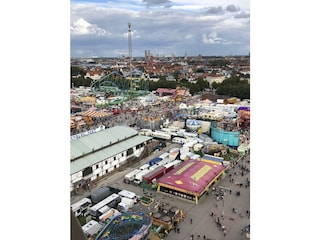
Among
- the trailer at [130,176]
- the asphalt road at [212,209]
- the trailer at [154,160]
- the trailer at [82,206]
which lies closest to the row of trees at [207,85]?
the trailer at [154,160]

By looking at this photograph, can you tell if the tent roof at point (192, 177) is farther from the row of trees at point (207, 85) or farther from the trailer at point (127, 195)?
the row of trees at point (207, 85)

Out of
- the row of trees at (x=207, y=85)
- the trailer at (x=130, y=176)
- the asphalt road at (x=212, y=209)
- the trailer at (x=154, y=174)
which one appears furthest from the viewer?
the row of trees at (x=207, y=85)

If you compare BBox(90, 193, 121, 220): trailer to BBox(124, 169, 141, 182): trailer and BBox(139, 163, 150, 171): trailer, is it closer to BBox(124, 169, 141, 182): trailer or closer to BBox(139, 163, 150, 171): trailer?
BBox(124, 169, 141, 182): trailer

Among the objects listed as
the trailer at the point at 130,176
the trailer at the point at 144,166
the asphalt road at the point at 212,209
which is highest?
the trailer at the point at 144,166

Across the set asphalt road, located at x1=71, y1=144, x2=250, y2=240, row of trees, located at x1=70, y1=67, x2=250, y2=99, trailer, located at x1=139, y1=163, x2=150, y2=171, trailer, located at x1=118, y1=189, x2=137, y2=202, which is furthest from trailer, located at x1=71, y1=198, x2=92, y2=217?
row of trees, located at x1=70, y1=67, x2=250, y2=99

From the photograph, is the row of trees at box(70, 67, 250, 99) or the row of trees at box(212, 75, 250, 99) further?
the row of trees at box(70, 67, 250, 99)

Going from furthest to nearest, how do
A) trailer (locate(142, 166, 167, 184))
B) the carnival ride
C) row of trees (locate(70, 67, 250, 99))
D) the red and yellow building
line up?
row of trees (locate(70, 67, 250, 99))
trailer (locate(142, 166, 167, 184))
the red and yellow building
the carnival ride

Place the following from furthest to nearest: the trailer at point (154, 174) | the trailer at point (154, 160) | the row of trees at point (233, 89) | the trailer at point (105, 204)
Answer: the row of trees at point (233, 89) < the trailer at point (154, 160) < the trailer at point (154, 174) < the trailer at point (105, 204)

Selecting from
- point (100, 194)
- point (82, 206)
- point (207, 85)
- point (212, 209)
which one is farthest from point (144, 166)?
point (207, 85)

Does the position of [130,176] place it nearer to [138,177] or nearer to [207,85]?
[138,177]
